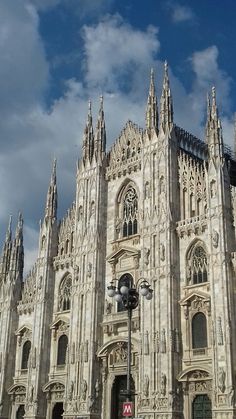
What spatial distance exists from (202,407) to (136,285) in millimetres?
8882

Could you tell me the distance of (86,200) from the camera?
43844 mm

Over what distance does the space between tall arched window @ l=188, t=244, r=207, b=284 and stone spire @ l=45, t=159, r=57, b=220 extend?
1482 centimetres

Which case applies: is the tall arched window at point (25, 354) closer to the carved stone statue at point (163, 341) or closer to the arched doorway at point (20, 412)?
the arched doorway at point (20, 412)

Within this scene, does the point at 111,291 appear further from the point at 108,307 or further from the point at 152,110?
the point at 152,110

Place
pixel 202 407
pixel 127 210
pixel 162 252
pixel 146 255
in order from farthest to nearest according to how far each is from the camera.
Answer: pixel 127 210
pixel 146 255
pixel 162 252
pixel 202 407

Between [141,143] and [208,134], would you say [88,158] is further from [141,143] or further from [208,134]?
[208,134]

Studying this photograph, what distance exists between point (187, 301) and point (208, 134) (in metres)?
10.5

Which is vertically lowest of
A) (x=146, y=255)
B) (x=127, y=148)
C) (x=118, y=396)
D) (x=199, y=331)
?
(x=118, y=396)

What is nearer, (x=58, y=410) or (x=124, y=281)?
(x=124, y=281)

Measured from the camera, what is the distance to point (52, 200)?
47281mm

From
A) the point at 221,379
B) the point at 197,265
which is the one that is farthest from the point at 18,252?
the point at 221,379

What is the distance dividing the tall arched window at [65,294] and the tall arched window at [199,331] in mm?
12119

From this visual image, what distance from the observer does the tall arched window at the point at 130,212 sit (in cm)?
4066

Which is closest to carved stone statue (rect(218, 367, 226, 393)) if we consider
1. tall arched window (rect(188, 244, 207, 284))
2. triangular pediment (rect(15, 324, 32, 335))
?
tall arched window (rect(188, 244, 207, 284))
